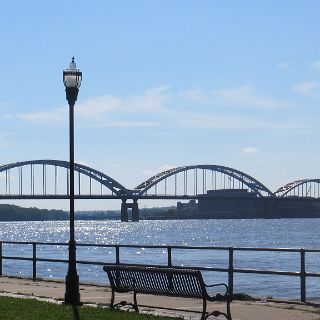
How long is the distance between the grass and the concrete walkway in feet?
2.55

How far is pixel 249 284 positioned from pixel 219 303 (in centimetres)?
1372

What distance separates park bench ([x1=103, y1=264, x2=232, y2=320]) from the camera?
14069 millimetres

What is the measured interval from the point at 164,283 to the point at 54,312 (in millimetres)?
1775

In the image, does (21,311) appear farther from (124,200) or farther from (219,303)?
(124,200)

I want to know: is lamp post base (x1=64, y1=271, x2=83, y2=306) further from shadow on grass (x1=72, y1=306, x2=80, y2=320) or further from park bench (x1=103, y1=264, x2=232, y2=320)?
park bench (x1=103, y1=264, x2=232, y2=320)

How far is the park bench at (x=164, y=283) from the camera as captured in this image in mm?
14069

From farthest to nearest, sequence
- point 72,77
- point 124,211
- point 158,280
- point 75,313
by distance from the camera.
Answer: point 124,211 → point 72,77 → point 158,280 → point 75,313

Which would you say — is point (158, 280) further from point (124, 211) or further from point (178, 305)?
point (124, 211)

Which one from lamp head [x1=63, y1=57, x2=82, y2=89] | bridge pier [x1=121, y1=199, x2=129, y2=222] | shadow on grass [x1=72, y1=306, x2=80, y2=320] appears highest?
lamp head [x1=63, y1=57, x2=82, y2=89]

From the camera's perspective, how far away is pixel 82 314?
1473 cm

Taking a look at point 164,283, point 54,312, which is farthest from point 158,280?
point 54,312

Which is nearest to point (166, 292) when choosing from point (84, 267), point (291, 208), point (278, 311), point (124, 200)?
point (278, 311)

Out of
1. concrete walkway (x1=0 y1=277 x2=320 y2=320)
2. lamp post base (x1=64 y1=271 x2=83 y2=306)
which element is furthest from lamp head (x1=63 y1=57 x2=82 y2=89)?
concrete walkway (x1=0 y1=277 x2=320 y2=320)

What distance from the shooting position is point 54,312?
1488 cm
